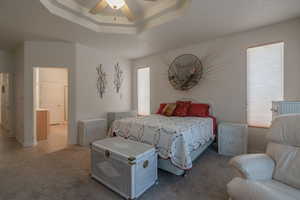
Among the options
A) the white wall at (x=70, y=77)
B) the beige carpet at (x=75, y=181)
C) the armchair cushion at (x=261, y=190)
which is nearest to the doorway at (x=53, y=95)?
the white wall at (x=70, y=77)

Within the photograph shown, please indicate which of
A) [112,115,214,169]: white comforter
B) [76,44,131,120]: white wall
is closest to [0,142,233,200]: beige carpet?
[112,115,214,169]: white comforter

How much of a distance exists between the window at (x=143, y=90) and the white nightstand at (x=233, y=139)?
2.71 m

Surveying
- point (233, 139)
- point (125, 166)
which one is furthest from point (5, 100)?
point (233, 139)

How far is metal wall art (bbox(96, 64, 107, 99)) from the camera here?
4.53m

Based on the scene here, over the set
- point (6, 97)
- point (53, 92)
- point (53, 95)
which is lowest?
point (6, 97)

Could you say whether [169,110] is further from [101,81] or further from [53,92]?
Result: [53,92]

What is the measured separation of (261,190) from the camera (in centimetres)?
122

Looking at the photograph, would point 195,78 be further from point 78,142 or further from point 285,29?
point 78,142

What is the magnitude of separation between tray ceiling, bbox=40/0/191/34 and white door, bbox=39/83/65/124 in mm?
4845

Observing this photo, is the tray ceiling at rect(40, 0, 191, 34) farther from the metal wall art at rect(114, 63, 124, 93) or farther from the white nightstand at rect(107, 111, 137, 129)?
the white nightstand at rect(107, 111, 137, 129)

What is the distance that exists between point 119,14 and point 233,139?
3.50 meters

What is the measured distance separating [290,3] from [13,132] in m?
7.42

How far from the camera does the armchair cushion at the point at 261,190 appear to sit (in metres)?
1.16

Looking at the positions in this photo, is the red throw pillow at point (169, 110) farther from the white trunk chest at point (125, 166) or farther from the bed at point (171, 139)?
the white trunk chest at point (125, 166)
